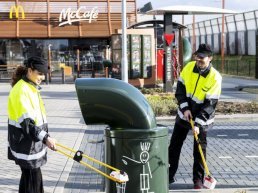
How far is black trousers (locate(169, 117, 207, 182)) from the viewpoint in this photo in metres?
6.20

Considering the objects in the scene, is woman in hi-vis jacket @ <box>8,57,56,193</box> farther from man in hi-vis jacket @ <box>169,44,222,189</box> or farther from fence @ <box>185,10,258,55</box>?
fence @ <box>185,10,258,55</box>

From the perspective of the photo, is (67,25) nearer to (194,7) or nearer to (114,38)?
(114,38)

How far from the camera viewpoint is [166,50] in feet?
63.2

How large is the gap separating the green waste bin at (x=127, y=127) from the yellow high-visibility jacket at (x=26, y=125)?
0.46 meters

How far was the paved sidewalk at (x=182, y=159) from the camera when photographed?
21.8ft

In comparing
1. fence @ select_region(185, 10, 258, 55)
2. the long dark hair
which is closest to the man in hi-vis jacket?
the long dark hair

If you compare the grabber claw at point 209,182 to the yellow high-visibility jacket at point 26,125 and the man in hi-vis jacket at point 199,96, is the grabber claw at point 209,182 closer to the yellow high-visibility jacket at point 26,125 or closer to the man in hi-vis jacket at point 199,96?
the man in hi-vis jacket at point 199,96

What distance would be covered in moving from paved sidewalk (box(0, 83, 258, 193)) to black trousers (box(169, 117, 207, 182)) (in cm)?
23

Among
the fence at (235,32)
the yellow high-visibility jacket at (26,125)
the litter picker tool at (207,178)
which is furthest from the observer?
the fence at (235,32)

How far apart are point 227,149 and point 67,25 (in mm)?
23536

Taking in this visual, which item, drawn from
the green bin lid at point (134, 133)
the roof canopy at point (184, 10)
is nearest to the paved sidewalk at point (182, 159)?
the green bin lid at point (134, 133)

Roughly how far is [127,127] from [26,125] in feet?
2.95

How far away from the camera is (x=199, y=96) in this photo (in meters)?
6.13

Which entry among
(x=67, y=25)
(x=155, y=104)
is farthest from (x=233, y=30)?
(x=155, y=104)
